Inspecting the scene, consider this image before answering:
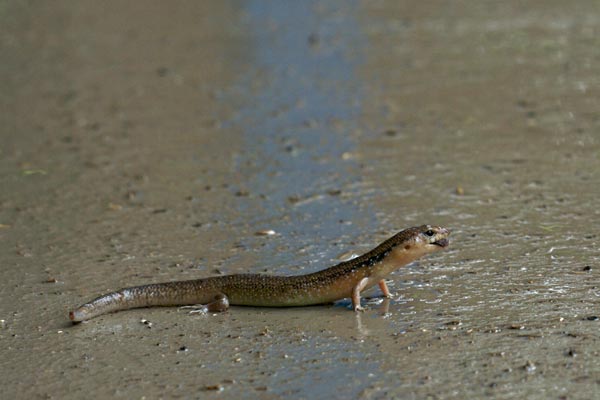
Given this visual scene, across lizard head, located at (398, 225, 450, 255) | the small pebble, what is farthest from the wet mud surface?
lizard head, located at (398, 225, 450, 255)

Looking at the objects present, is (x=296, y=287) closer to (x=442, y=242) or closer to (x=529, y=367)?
(x=442, y=242)

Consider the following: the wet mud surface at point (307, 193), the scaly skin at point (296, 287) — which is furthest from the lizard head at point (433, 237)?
the wet mud surface at point (307, 193)

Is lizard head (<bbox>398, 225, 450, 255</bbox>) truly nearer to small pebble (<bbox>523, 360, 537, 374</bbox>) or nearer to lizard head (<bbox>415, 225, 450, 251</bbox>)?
lizard head (<bbox>415, 225, 450, 251</bbox>)

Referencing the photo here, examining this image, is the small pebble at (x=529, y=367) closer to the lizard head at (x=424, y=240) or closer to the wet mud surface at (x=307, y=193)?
the wet mud surface at (x=307, y=193)

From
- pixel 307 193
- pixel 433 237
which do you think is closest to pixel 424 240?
pixel 433 237

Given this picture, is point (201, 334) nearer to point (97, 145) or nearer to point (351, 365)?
point (351, 365)

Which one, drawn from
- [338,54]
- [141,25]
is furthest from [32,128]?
[141,25]
